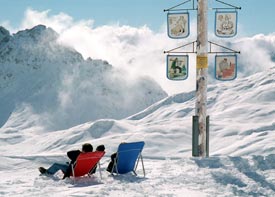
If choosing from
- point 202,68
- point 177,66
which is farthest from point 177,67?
point 202,68

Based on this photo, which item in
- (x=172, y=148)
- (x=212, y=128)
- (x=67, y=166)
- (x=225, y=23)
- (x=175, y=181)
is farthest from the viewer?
(x=212, y=128)

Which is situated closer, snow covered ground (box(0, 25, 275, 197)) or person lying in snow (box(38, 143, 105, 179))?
snow covered ground (box(0, 25, 275, 197))

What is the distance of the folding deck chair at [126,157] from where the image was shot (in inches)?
399

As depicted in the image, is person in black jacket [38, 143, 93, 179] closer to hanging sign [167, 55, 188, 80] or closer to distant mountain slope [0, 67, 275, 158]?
hanging sign [167, 55, 188, 80]

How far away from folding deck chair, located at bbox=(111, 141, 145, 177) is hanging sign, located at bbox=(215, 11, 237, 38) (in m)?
3.69

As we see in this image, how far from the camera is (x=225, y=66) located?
1280 centimetres

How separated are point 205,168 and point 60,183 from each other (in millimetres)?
2631

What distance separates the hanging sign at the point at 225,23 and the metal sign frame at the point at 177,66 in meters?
0.93

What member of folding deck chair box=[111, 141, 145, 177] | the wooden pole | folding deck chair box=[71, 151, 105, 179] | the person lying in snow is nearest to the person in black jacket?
the person lying in snow

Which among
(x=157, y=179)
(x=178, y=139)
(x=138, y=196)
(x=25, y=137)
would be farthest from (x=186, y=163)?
(x=25, y=137)

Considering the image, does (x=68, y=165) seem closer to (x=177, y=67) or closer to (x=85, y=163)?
(x=85, y=163)

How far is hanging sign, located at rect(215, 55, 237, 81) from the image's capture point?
12719 millimetres

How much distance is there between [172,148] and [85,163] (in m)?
60.3

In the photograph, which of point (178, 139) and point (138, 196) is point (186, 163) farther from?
point (178, 139)
